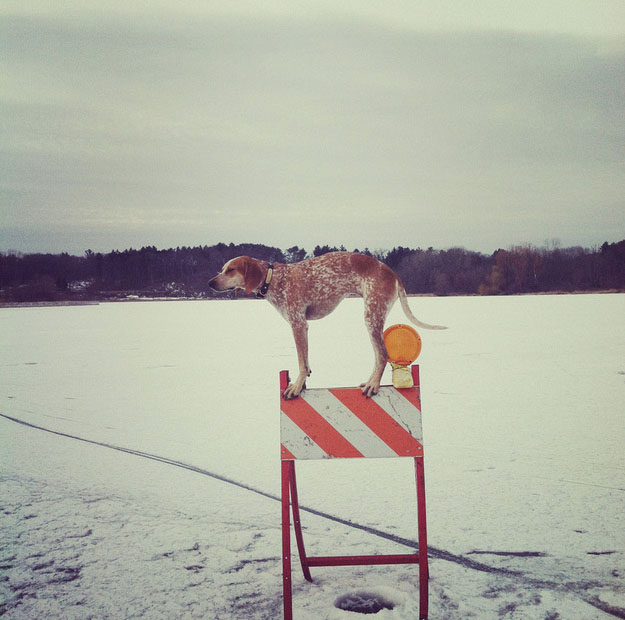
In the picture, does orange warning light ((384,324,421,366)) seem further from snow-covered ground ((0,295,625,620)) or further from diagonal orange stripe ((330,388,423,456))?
snow-covered ground ((0,295,625,620))

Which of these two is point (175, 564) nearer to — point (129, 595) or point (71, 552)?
point (129, 595)

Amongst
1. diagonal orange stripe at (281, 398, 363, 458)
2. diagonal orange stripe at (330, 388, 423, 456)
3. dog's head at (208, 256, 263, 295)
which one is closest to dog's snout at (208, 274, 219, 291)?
dog's head at (208, 256, 263, 295)

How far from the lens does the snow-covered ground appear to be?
9.96 ft

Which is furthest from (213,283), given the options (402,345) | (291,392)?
(402,345)

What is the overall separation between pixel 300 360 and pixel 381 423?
19.1 inches

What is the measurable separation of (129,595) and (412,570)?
159cm

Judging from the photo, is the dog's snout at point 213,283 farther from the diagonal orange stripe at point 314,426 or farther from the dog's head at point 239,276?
the diagonal orange stripe at point 314,426

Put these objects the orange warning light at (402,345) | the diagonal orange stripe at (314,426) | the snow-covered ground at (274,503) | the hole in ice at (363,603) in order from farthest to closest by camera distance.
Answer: the snow-covered ground at (274,503)
the hole in ice at (363,603)
the diagonal orange stripe at (314,426)
the orange warning light at (402,345)

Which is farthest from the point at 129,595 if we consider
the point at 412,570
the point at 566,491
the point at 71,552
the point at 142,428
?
the point at 142,428

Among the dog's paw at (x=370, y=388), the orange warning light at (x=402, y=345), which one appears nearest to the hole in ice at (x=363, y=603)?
the dog's paw at (x=370, y=388)

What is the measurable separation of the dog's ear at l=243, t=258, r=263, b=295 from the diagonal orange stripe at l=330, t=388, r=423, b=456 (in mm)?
644

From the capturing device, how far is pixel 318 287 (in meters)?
2.69

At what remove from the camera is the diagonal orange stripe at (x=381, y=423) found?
268 cm

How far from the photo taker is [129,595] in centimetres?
306
